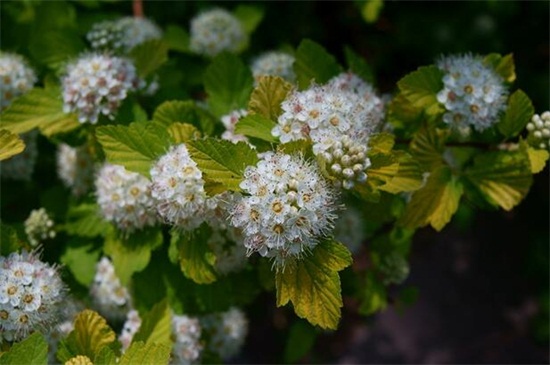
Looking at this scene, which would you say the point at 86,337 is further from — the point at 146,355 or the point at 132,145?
the point at 132,145

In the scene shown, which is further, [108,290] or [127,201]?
[108,290]

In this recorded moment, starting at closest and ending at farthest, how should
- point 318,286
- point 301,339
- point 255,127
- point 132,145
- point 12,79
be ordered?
point 318,286, point 255,127, point 132,145, point 12,79, point 301,339

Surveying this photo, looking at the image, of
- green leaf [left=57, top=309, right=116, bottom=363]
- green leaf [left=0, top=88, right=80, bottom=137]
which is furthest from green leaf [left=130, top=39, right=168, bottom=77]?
green leaf [left=57, top=309, right=116, bottom=363]

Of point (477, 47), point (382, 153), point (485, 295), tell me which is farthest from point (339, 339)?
point (382, 153)

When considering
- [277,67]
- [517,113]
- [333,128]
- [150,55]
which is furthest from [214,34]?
[517,113]

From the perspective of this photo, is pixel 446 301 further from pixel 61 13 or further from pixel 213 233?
pixel 61 13
